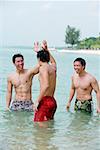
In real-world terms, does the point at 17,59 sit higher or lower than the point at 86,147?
higher

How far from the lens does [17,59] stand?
6.92 meters

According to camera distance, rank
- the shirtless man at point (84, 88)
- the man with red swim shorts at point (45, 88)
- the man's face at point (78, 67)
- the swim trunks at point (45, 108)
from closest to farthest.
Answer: the man with red swim shorts at point (45, 88)
the swim trunks at point (45, 108)
the man's face at point (78, 67)
the shirtless man at point (84, 88)

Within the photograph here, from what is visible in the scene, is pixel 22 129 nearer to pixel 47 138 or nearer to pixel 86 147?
pixel 47 138

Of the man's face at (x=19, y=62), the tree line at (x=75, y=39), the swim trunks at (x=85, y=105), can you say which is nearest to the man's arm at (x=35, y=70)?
the man's face at (x=19, y=62)

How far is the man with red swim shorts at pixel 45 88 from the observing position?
6051 mm

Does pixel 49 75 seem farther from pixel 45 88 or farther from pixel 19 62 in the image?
pixel 19 62

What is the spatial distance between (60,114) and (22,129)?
1.62m

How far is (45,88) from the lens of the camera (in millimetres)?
6027

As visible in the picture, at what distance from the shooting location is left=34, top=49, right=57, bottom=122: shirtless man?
605 cm

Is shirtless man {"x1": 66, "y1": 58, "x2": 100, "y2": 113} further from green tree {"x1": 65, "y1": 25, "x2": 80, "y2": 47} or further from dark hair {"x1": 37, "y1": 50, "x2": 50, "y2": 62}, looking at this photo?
green tree {"x1": 65, "y1": 25, "x2": 80, "y2": 47}

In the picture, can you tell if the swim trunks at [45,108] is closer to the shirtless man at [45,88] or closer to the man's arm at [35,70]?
the shirtless man at [45,88]

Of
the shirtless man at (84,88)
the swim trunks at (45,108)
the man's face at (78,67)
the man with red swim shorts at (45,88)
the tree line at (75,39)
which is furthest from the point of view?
the tree line at (75,39)

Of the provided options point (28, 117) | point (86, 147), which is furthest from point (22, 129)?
point (86, 147)

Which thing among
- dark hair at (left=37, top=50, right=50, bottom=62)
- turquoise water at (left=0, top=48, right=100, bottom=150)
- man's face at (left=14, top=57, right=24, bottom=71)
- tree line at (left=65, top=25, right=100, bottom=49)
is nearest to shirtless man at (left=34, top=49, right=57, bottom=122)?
dark hair at (left=37, top=50, right=50, bottom=62)
